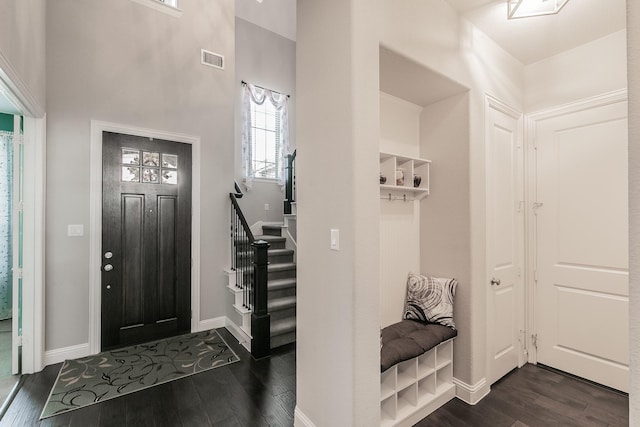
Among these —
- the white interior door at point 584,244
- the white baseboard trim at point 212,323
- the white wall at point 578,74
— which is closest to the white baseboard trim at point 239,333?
the white baseboard trim at point 212,323

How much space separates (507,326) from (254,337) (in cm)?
246

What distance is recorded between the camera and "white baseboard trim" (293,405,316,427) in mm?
1877

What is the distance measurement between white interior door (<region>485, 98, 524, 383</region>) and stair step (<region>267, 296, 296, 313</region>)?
206 cm

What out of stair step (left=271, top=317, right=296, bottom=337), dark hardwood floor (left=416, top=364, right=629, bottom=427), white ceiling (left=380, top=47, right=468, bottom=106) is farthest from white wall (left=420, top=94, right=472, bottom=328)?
stair step (left=271, top=317, right=296, bottom=337)

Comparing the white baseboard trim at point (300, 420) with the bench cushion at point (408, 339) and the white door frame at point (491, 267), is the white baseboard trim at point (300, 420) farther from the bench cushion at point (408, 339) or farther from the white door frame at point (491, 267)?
the white door frame at point (491, 267)

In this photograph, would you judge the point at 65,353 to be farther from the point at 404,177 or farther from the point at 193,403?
the point at 404,177

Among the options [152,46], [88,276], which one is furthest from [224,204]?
[152,46]

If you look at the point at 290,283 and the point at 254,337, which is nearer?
the point at 254,337

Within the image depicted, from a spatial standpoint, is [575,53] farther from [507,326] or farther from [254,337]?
[254,337]

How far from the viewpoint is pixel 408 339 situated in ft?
6.86

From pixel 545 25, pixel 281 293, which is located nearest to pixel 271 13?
pixel 545 25

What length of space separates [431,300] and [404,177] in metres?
1.07

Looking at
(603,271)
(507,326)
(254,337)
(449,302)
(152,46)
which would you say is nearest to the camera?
(449,302)

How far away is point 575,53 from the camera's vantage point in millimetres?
2695
